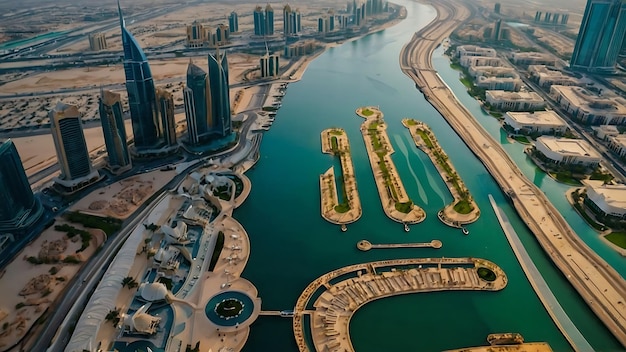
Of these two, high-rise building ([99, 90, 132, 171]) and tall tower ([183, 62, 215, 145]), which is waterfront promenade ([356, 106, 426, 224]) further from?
high-rise building ([99, 90, 132, 171])

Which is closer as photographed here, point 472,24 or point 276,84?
point 276,84

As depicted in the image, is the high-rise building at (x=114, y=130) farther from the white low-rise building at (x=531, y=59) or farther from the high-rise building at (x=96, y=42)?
the white low-rise building at (x=531, y=59)

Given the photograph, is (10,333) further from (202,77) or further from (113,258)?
(202,77)

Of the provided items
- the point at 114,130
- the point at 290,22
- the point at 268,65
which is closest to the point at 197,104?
the point at 114,130

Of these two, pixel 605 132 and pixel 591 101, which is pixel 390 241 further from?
pixel 591 101

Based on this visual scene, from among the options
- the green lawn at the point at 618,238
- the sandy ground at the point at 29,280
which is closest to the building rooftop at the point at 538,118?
the green lawn at the point at 618,238

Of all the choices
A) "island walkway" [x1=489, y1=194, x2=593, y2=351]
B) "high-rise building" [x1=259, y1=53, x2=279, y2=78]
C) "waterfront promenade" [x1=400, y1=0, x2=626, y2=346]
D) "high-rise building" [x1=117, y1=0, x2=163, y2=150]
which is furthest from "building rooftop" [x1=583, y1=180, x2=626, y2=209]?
"high-rise building" [x1=259, y1=53, x2=279, y2=78]

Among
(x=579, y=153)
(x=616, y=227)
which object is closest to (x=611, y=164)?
(x=579, y=153)
